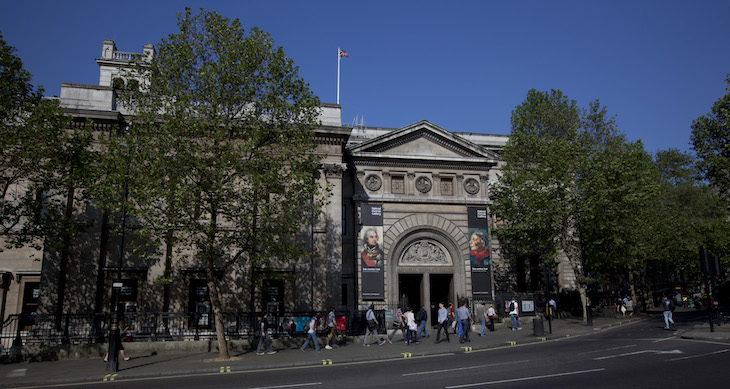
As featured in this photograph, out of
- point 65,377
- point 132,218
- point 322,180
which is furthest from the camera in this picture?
point 322,180

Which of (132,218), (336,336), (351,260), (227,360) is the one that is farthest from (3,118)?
(351,260)

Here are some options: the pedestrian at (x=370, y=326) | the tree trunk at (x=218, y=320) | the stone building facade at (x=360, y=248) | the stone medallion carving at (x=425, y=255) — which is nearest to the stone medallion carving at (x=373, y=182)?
the stone building facade at (x=360, y=248)

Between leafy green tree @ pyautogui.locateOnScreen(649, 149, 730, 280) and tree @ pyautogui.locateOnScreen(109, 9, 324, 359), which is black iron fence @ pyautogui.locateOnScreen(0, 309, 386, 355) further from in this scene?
leafy green tree @ pyautogui.locateOnScreen(649, 149, 730, 280)

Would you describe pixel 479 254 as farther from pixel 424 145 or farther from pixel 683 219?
pixel 683 219

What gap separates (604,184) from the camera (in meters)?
31.4

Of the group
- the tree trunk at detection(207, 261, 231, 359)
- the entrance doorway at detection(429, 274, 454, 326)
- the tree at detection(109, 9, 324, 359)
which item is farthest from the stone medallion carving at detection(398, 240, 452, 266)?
the tree trunk at detection(207, 261, 231, 359)

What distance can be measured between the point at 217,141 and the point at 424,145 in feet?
57.1

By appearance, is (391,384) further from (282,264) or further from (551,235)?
(551,235)

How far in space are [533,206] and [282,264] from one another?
16.4 meters

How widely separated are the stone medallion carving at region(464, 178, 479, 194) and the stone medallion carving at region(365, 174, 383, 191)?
19.9 ft

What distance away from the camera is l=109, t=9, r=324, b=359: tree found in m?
18.5

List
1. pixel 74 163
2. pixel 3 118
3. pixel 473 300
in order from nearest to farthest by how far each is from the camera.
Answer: pixel 3 118
pixel 74 163
pixel 473 300

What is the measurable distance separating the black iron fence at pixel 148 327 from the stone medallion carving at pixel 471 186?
1275 centimetres

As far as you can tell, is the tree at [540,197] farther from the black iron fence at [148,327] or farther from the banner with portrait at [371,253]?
the black iron fence at [148,327]
